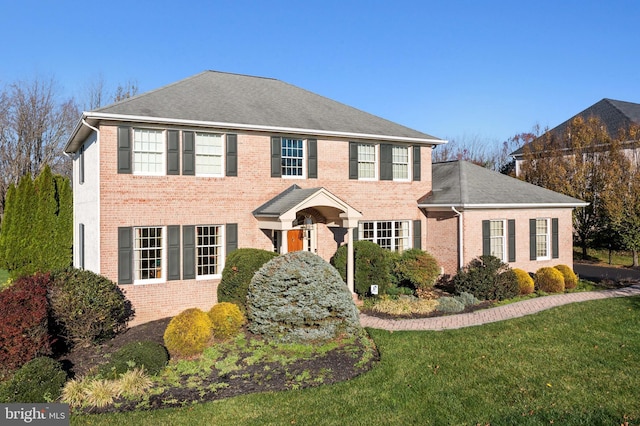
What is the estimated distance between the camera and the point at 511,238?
19156 millimetres

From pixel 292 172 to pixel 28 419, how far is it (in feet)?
37.2

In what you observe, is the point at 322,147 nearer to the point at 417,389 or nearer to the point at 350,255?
the point at 350,255

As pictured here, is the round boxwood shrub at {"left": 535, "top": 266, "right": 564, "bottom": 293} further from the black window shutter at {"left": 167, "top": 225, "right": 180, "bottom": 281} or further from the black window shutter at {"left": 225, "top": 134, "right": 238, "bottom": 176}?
the black window shutter at {"left": 167, "top": 225, "right": 180, "bottom": 281}

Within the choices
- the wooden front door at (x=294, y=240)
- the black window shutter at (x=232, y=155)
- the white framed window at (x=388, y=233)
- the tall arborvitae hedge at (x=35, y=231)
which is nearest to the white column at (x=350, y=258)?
the white framed window at (x=388, y=233)

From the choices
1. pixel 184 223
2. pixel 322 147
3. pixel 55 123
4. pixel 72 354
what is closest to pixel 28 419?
pixel 72 354

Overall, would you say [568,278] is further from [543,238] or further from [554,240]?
[543,238]

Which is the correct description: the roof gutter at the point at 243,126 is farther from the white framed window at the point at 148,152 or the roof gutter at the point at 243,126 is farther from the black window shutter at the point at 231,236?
the black window shutter at the point at 231,236

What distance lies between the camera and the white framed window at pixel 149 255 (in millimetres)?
14562

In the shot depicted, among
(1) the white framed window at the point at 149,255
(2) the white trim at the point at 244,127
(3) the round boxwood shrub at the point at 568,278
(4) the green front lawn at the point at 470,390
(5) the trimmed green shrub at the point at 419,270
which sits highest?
(2) the white trim at the point at 244,127

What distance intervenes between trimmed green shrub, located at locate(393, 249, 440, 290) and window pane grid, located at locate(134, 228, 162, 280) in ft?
28.0

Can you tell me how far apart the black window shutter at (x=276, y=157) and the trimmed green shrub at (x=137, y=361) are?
318 inches

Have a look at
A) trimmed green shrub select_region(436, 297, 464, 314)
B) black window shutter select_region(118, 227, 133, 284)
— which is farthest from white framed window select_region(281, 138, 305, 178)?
trimmed green shrub select_region(436, 297, 464, 314)

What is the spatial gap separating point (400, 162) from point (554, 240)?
294 inches

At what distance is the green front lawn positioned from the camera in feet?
24.9
